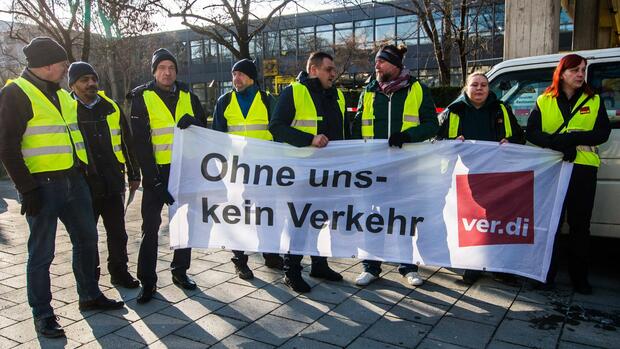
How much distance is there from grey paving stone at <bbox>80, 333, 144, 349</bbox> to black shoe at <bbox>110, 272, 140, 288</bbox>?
108 centimetres

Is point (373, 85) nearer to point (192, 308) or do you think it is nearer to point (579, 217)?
point (579, 217)

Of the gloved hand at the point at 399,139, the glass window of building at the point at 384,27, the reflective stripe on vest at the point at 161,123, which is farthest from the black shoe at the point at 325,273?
the glass window of building at the point at 384,27

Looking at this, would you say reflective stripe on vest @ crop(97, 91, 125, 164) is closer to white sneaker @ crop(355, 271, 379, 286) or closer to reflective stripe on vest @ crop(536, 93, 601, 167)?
white sneaker @ crop(355, 271, 379, 286)

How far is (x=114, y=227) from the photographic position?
476 cm

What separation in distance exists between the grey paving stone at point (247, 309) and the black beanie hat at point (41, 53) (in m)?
2.29

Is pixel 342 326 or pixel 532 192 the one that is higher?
pixel 532 192

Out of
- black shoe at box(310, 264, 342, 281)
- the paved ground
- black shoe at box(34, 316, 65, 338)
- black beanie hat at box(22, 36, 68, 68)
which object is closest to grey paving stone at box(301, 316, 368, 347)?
the paved ground

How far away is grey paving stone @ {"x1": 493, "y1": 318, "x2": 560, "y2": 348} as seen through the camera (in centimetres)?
348

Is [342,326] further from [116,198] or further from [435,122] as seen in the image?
[116,198]

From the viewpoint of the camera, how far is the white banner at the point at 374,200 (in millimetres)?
4281

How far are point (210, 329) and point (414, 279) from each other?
6.32 feet

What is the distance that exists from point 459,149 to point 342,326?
70.4 inches

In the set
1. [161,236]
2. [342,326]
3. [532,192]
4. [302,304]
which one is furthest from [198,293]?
[532,192]

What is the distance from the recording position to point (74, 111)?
4008 mm
